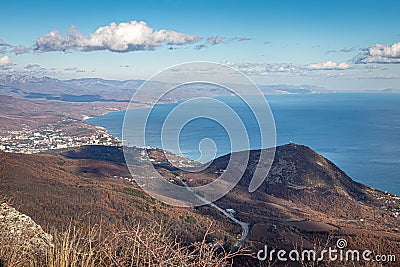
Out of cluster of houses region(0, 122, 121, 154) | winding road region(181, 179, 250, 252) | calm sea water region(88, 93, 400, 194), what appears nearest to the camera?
winding road region(181, 179, 250, 252)

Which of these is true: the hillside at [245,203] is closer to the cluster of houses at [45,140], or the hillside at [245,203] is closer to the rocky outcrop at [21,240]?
the rocky outcrop at [21,240]

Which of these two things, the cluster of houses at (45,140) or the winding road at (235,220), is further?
the cluster of houses at (45,140)

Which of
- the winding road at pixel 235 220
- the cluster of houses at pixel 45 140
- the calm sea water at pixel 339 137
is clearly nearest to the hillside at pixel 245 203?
the winding road at pixel 235 220

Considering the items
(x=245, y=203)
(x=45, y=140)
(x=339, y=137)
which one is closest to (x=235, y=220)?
(x=245, y=203)

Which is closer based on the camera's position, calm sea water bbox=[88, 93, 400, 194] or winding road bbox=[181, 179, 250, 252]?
winding road bbox=[181, 179, 250, 252]

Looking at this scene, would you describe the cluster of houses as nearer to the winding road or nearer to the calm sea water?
the calm sea water

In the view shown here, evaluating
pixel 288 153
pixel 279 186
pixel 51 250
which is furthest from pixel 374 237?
pixel 288 153

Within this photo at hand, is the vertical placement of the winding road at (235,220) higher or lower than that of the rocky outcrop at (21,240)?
lower

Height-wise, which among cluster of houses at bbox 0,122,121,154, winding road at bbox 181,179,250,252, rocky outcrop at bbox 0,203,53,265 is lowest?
cluster of houses at bbox 0,122,121,154

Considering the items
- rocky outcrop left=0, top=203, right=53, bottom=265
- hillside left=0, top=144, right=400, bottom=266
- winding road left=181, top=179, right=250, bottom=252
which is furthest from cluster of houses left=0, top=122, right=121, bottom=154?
rocky outcrop left=0, top=203, right=53, bottom=265

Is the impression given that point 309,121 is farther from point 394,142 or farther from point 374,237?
point 374,237

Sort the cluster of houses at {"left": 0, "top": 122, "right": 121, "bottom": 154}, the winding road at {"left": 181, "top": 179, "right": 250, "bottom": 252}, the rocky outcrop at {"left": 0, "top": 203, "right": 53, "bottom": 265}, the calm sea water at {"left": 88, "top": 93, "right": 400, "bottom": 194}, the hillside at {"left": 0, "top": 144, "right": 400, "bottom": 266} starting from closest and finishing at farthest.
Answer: the rocky outcrop at {"left": 0, "top": 203, "right": 53, "bottom": 265}, the hillside at {"left": 0, "top": 144, "right": 400, "bottom": 266}, the winding road at {"left": 181, "top": 179, "right": 250, "bottom": 252}, the calm sea water at {"left": 88, "top": 93, "right": 400, "bottom": 194}, the cluster of houses at {"left": 0, "top": 122, "right": 121, "bottom": 154}
